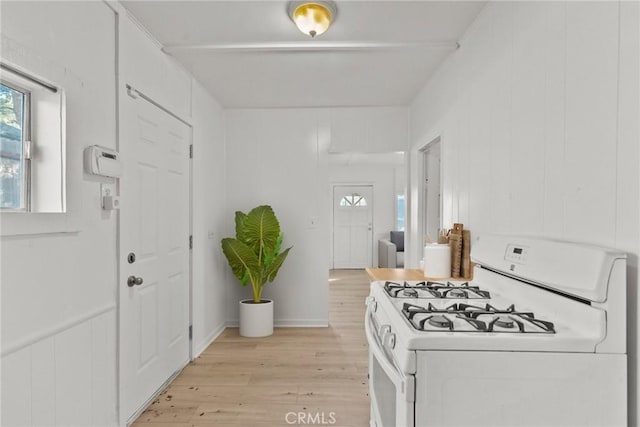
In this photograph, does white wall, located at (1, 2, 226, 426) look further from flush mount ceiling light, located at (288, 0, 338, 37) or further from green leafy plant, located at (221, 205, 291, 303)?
green leafy plant, located at (221, 205, 291, 303)

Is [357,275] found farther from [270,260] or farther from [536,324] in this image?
[536,324]

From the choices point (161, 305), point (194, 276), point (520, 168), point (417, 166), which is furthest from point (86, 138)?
point (417, 166)

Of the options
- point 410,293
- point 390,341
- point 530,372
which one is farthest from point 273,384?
point 530,372

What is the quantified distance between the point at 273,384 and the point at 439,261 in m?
1.50

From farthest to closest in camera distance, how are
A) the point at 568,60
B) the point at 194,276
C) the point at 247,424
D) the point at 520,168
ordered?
1. the point at 194,276
2. the point at 247,424
3. the point at 520,168
4. the point at 568,60

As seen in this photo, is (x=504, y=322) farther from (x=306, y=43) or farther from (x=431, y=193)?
(x=431, y=193)

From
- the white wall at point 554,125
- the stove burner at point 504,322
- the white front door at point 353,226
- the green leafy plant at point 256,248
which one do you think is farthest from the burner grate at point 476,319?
the white front door at point 353,226

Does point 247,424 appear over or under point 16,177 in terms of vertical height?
under

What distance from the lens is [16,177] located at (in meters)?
1.60

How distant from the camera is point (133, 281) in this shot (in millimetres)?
2359

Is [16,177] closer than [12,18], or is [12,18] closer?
[12,18]

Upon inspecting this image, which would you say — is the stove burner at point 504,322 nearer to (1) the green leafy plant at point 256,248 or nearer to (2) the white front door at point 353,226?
(1) the green leafy plant at point 256,248

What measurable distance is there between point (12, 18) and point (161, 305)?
192 cm

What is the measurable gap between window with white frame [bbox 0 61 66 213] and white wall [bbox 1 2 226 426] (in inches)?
2.4
